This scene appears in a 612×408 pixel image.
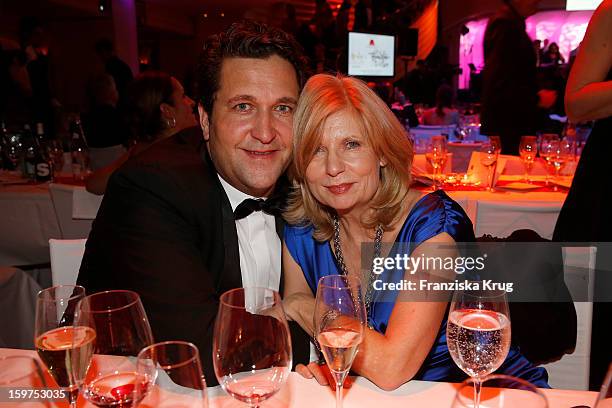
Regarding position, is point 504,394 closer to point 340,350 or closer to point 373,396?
point 340,350

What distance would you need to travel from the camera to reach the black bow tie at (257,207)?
1901mm

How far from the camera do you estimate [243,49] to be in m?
1.91

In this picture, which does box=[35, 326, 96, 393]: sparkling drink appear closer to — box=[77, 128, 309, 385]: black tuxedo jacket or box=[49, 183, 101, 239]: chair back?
box=[77, 128, 309, 385]: black tuxedo jacket

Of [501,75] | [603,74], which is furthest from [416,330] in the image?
[501,75]

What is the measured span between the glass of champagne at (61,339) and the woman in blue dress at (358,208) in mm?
667

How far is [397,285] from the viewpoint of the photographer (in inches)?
71.7

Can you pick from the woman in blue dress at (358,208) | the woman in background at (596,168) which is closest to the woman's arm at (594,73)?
the woman in background at (596,168)

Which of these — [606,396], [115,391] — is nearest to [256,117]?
[115,391]

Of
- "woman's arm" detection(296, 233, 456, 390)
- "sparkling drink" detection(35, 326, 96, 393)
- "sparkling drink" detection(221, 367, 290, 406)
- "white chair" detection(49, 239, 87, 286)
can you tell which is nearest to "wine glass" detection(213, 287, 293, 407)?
"sparkling drink" detection(221, 367, 290, 406)

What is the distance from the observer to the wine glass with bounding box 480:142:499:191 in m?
3.27

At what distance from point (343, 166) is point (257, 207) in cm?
37

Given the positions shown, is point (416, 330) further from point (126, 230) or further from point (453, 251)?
point (126, 230)

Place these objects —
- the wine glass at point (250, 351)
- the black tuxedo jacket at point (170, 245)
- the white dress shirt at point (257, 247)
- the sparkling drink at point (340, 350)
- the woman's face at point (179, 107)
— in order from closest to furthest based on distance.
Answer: the wine glass at point (250, 351) → the sparkling drink at point (340, 350) → the black tuxedo jacket at point (170, 245) → the white dress shirt at point (257, 247) → the woman's face at point (179, 107)

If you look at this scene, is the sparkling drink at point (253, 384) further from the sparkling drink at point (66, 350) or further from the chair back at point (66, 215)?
the chair back at point (66, 215)
